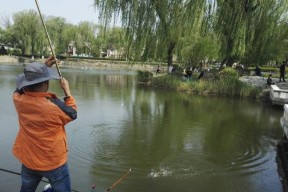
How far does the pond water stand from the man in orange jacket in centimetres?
267

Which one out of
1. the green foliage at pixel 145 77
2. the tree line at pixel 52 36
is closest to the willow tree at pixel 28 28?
the tree line at pixel 52 36

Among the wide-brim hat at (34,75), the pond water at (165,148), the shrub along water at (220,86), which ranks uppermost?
the wide-brim hat at (34,75)

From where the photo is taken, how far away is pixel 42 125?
325 centimetres

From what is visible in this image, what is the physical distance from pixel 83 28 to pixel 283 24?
143 ft

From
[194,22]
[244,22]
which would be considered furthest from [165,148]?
[244,22]

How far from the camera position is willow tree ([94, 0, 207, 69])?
21.4m

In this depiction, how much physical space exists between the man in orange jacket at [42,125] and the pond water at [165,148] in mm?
2669

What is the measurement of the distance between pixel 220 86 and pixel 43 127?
60.3 ft

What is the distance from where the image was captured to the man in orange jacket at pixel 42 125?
10.6 ft

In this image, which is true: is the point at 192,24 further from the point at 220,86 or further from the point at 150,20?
the point at 220,86

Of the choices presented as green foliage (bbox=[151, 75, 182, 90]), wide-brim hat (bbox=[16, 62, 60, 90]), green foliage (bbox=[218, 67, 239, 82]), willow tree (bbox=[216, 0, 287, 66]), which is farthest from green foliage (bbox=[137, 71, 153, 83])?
wide-brim hat (bbox=[16, 62, 60, 90])

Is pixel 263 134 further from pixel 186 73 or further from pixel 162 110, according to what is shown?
pixel 186 73

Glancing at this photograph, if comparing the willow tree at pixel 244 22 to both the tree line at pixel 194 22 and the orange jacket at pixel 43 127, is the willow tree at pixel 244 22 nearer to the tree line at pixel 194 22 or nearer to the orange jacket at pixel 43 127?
the tree line at pixel 194 22

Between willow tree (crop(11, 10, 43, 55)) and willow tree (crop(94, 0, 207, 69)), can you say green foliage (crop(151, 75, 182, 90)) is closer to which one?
willow tree (crop(94, 0, 207, 69))
